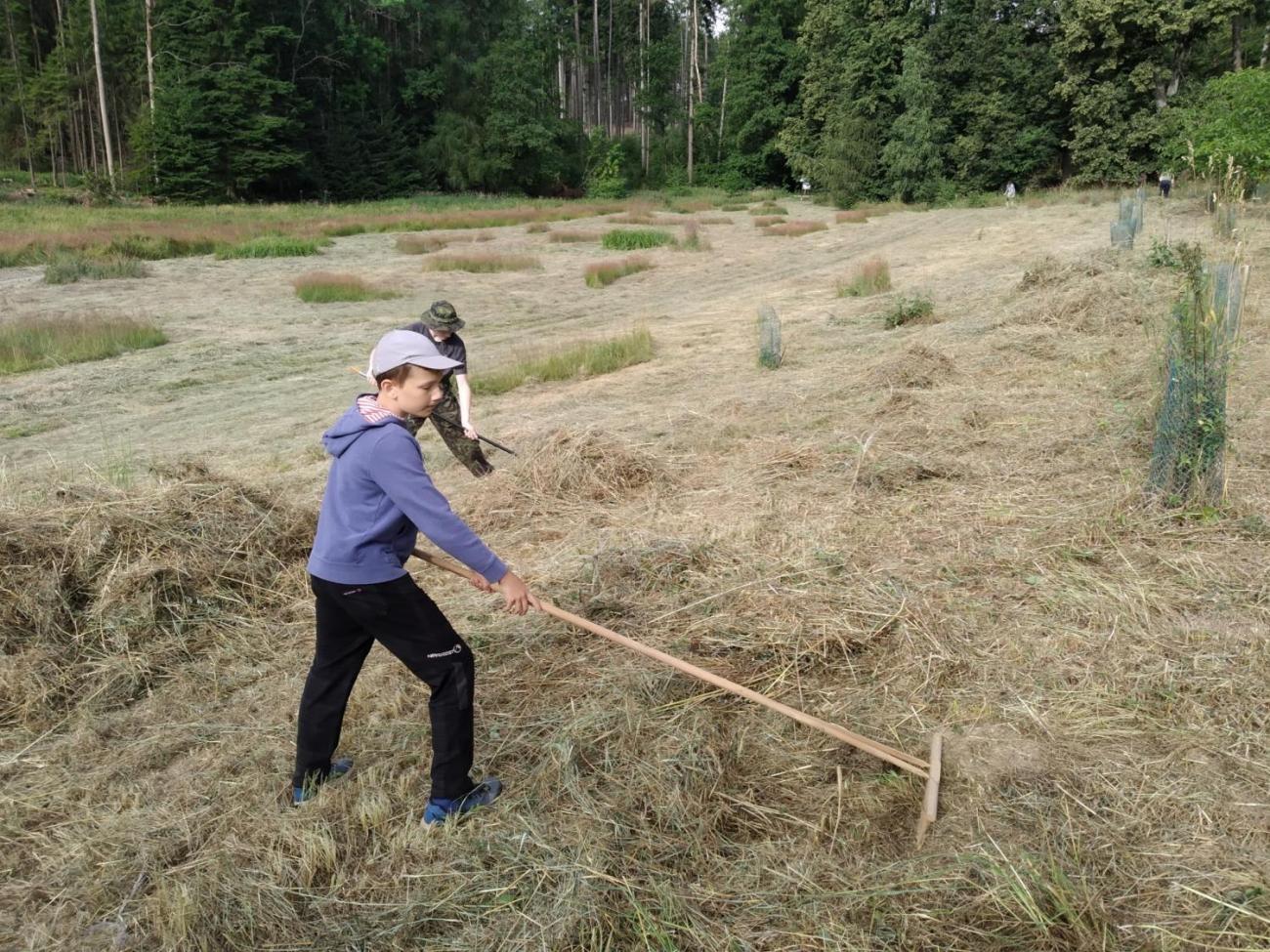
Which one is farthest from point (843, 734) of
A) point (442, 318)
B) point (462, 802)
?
point (442, 318)

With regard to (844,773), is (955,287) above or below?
above

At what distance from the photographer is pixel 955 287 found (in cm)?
1536

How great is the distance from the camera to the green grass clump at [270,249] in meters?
23.2

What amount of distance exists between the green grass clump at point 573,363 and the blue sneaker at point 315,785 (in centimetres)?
730

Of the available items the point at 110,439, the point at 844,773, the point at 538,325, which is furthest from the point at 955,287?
the point at 844,773

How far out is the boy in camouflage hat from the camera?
6305 millimetres

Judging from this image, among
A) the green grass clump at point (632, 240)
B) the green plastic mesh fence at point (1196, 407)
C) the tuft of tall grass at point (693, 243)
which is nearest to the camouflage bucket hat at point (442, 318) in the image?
the green plastic mesh fence at point (1196, 407)

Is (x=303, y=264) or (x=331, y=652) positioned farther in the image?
(x=303, y=264)

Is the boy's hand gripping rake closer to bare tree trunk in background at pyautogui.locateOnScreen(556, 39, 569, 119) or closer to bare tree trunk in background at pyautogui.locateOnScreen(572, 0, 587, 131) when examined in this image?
bare tree trunk in background at pyautogui.locateOnScreen(556, 39, 569, 119)

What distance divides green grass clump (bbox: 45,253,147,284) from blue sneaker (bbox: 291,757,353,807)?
18.7m

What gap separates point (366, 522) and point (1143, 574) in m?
3.61

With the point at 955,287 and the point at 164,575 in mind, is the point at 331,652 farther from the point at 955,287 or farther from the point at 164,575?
the point at 955,287

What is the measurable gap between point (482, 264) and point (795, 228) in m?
12.2

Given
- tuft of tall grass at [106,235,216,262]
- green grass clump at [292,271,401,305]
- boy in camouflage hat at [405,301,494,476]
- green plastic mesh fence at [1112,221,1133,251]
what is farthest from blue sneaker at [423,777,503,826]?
tuft of tall grass at [106,235,216,262]
